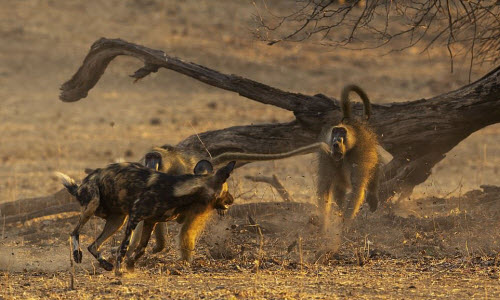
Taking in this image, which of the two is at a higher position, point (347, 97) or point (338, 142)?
point (347, 97)

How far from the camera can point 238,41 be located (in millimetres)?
27672

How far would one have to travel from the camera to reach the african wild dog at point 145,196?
663cm

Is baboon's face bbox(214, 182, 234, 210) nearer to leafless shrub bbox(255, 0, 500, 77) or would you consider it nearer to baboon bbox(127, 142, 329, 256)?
baboon bbox(127, 142, 329, 256)

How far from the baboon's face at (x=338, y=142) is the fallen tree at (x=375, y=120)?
1298mm

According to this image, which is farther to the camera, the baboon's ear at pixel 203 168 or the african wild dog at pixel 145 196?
Answer: the baboon's ear at pixel 203 168

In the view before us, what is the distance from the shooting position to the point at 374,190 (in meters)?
9.22

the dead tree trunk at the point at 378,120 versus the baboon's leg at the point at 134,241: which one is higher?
the dead tree trunk at the point at 378,120

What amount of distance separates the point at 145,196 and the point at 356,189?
2.64 meters

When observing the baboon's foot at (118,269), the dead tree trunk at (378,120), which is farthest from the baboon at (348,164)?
the baboon's foot at (118,269)

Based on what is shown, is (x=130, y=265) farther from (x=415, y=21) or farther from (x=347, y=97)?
(x=415, y=21)

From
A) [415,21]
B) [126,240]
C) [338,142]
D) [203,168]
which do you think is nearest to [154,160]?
[203,168]

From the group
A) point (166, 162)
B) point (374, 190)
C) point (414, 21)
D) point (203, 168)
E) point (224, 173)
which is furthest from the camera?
point (374, 190)

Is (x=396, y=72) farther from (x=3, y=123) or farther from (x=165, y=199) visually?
(x=165, y=199)

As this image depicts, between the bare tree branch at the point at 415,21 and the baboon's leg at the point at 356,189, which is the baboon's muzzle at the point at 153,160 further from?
the baboon's leg at the point at 356,189
